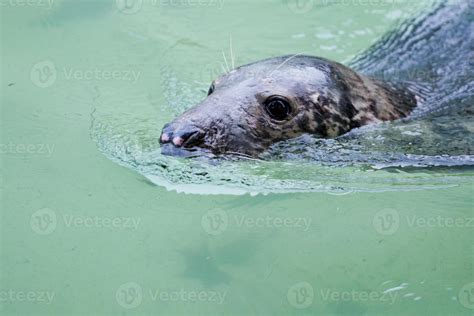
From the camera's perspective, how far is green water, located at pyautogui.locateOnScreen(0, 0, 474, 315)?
13.8ft

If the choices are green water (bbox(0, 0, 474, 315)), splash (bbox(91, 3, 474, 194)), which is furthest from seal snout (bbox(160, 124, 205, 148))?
green water (bbox(0, 0, 474, 315))

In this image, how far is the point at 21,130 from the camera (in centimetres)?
616

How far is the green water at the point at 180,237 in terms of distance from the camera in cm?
422

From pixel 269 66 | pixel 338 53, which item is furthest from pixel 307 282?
pixel 338 53

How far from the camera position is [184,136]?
517 cm

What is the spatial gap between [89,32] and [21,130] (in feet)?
7.35

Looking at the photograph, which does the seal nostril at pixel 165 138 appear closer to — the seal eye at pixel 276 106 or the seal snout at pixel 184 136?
the seal snout at pixel 184 136

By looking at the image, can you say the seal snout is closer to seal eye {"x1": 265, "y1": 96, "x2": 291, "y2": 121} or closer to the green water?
the green water

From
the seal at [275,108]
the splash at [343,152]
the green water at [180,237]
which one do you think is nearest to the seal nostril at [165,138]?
the seal at [275,108]

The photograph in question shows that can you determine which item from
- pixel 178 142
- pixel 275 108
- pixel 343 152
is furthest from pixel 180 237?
pixel 343 152

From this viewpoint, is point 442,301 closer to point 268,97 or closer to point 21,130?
point 268,97

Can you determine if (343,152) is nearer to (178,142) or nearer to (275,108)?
(275,108)

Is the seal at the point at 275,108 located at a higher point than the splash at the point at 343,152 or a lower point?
higher

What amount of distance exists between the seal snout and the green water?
315mm
